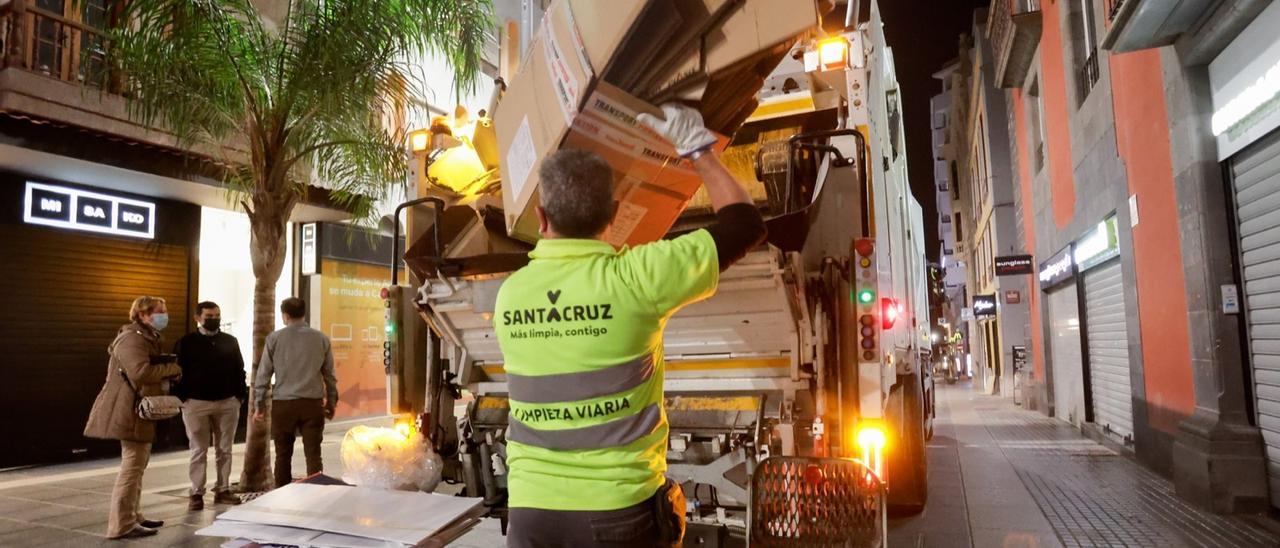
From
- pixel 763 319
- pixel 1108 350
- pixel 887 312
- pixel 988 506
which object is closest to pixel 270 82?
pixel 763 319

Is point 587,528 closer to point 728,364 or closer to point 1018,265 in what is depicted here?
point 728,364

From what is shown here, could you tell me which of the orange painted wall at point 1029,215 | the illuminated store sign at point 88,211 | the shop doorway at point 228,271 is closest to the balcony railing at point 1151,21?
the orange painted wall at point 1029,215

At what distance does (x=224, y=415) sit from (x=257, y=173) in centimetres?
230

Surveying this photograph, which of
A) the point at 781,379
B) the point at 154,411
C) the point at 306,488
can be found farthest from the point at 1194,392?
the point at 154,411

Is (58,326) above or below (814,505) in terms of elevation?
above

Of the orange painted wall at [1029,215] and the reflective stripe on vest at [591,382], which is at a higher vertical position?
the orange painted wall at [1029,215]

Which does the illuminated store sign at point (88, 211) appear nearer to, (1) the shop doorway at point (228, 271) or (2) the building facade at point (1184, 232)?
(1) the shop doorway at point (228, 271)

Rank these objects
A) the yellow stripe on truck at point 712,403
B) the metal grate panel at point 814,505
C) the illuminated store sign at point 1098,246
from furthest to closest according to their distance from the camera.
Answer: the illuminated store sign at point 1098,246 < the yellow stripe on truck at point 712,403 < the metal grate panel at point 814,505

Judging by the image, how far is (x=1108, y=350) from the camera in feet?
34.5

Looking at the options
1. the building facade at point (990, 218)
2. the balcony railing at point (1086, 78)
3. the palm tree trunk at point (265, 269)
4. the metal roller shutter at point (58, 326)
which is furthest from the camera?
the building facade at point (990, 218)

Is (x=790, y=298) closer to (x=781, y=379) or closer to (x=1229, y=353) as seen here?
(x=781, y=379)

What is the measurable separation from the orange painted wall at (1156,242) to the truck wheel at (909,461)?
263 cm

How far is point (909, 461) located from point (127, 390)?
5840mm

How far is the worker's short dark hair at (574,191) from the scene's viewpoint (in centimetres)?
183
